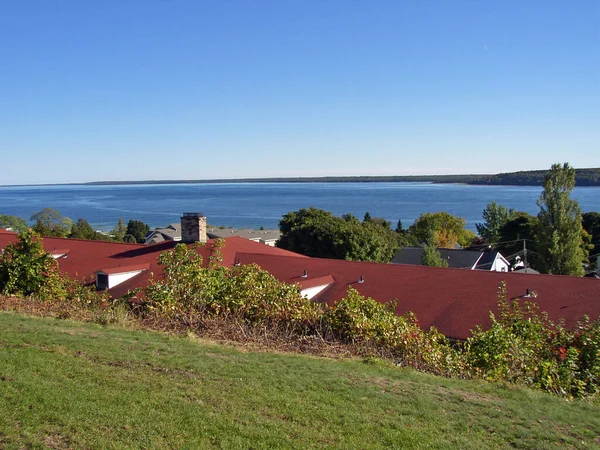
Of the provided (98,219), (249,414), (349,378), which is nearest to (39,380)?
(249,414)

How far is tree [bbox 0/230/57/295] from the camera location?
45.1 ft

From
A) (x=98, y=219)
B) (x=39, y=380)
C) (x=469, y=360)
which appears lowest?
(x=98, y=219)

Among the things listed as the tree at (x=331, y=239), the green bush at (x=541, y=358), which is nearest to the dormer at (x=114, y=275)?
the green bush at (x=541, y=358)

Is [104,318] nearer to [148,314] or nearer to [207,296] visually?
[148,314]

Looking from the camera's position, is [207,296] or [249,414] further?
[207,296]

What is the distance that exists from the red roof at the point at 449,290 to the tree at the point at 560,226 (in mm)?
21995

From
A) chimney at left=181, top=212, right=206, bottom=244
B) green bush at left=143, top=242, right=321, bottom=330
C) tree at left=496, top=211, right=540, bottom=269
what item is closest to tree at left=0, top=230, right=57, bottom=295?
green bush at left=143, top=242, right=321, bottom=330

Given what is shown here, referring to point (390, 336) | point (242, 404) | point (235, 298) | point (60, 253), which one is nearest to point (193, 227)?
point (60, 253)

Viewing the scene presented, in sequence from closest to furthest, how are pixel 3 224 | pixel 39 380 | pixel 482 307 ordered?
pixel 39 380 → pixel 482 307 → pixel 3 224

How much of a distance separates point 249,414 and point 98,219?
5593 inches

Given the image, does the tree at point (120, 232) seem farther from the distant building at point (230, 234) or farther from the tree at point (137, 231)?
the distant building at point (230, 234)

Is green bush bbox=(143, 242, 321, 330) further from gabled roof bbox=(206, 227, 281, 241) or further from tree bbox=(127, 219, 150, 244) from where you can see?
tree bbox=(127, 219, 150, 244)

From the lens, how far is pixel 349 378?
781 centimetres

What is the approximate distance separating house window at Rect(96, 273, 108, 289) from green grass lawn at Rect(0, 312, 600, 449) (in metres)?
8.75
